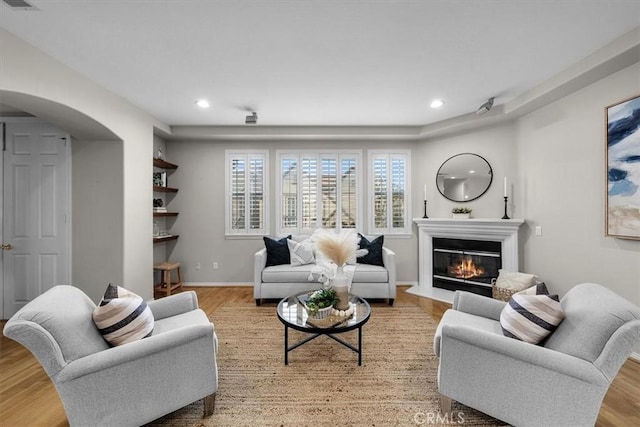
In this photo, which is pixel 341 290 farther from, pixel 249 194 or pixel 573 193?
pixel 249 194

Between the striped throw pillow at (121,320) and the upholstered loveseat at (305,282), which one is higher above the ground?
the striped throw pillow at (121,320)

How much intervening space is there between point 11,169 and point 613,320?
A: 5.48m

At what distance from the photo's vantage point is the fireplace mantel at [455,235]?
11.3 ft

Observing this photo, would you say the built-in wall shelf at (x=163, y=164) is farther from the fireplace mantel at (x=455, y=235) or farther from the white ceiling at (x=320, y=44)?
the fireplace mantel at (x=455, y=235)

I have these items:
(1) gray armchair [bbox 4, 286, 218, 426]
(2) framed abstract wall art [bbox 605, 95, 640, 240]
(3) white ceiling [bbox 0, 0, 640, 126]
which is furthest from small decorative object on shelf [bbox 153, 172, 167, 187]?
(2) framed abstract wall art [bbox 605, 95, 640, 240]

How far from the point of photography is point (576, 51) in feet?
7.30

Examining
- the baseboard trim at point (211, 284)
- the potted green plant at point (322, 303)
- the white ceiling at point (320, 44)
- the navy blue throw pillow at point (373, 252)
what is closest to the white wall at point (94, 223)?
the white ceiling at point (320, 44)

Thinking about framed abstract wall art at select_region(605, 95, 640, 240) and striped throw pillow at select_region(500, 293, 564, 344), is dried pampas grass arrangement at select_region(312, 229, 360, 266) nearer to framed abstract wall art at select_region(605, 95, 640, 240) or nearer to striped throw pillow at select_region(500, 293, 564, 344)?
striped throw pillow at select_region(500, 293, 564, 344)

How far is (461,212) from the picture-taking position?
3912 millimetres

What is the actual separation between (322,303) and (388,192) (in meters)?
2.85

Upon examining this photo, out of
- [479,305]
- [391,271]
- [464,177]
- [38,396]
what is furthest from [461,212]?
[38,396]

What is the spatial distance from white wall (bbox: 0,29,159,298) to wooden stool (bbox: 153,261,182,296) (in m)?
0.25

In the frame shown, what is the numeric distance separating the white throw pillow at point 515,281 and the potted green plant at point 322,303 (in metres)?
2.35

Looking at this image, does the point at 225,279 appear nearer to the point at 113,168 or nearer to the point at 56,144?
the point at 113,168
